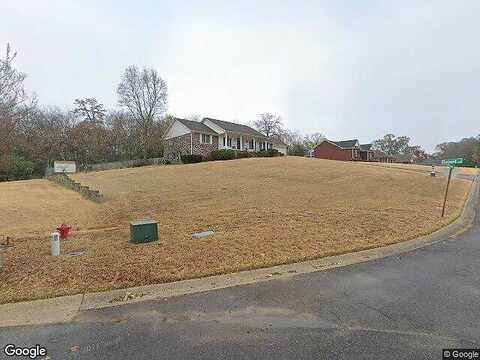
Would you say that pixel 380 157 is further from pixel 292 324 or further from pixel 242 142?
pixel 292 324

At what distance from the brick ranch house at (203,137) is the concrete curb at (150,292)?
112 ft

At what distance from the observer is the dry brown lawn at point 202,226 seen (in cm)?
557

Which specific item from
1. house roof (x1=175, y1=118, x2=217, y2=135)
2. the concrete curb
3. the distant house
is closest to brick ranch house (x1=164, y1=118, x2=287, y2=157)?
house roof (x1=175, y1=118, x2=217, y2=135)

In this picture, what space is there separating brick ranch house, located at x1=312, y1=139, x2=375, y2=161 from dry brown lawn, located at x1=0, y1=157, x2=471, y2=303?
133ft

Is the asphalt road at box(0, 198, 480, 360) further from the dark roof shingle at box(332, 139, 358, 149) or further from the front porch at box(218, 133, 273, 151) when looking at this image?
the dark roof shingle at box(332, 139, 358, 149)

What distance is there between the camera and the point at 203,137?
4078 centimetres

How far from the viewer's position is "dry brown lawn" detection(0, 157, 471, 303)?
5.57m

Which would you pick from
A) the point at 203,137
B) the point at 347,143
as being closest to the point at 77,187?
the point at 203,137

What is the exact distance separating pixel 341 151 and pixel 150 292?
58204 millimetres

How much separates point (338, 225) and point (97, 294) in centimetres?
658

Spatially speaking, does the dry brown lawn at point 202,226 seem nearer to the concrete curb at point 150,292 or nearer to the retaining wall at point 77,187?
the concrete curb at point 150,292

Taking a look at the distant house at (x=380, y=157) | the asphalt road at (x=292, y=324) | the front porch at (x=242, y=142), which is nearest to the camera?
the asphalt road at (x=292, y=324)

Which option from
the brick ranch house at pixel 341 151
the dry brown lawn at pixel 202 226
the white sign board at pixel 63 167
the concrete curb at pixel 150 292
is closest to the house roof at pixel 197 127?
the white sign board at pixel 63 167

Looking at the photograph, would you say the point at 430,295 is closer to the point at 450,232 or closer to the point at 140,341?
the point at 140,341
